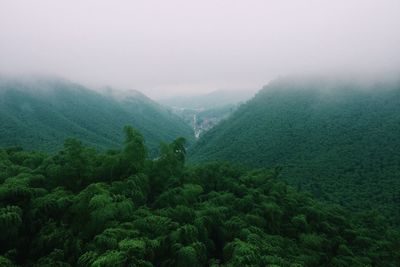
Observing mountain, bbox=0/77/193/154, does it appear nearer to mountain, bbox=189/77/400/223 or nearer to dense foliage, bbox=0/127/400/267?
mountain, bbox=189/77/400/223

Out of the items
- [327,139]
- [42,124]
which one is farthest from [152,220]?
[42,124]

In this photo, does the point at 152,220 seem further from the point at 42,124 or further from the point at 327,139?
the point at 42,124

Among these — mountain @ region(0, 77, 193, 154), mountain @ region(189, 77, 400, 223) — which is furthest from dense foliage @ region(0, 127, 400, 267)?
mountain @ region(0, 77, 193, 154)

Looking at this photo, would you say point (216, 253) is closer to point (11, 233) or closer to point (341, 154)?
point (11, 233)

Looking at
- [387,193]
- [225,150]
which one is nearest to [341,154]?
[387,193]

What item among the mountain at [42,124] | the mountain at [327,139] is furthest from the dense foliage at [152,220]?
the mountain at [42,124]
